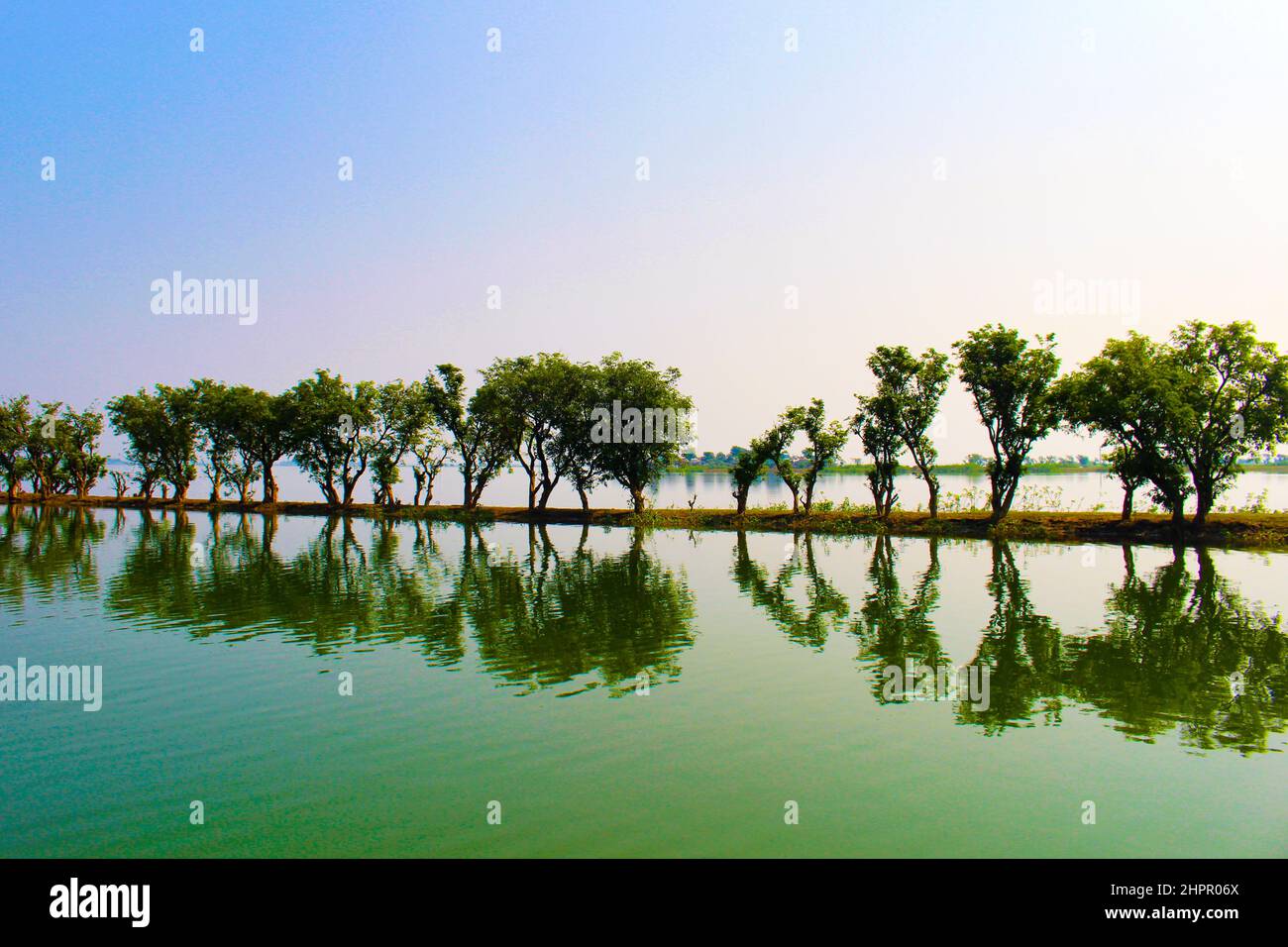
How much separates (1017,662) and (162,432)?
346 feet

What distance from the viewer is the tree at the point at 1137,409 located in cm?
5166

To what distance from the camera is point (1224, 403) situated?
52.0 metres

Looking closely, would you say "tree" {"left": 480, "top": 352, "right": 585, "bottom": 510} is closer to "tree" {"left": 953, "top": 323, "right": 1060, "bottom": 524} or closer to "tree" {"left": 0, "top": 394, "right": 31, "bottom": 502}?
"tree" {"left": 953, "top": 323, "right": 1060, "bottom": 524}

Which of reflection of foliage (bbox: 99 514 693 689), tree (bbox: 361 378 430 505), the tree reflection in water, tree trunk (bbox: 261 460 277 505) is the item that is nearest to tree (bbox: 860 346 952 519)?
the tree reflection in water

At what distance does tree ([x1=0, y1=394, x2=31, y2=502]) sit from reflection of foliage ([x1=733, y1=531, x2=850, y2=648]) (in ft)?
344

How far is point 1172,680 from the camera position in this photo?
19609 millimetres

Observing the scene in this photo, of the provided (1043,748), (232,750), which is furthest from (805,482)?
(232,750)

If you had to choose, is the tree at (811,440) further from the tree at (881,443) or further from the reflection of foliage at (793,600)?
the reflection of foliage at (793,600)

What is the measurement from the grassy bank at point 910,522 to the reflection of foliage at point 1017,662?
28.4m

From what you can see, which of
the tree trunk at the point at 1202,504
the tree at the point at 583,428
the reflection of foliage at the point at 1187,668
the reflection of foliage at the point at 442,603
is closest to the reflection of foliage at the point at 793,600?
the reflection of foliage at the point at 442,603

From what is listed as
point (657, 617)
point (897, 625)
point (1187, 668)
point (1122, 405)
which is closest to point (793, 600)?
point (897, 625)

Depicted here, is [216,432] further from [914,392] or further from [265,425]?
[914,392]
